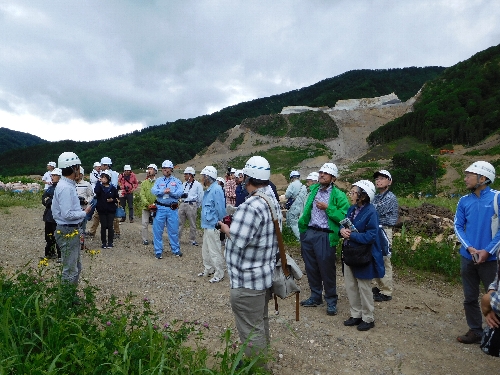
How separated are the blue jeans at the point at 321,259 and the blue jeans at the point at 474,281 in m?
1.41

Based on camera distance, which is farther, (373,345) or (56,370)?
(373,345)

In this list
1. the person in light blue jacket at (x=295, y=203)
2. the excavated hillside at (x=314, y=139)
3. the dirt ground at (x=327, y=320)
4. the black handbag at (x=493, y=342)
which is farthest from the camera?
the excavated hillside at (x=314, y=139)

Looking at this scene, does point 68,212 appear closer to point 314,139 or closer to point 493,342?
point 493,342

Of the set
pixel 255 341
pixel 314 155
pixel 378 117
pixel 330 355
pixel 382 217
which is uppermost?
pixel 378 117

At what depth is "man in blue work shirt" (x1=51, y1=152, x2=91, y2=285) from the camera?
13.5 feet

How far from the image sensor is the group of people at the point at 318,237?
2912 mm

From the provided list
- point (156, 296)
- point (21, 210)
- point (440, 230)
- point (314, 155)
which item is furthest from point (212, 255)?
point (314, 155)

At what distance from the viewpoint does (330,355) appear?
3693mm

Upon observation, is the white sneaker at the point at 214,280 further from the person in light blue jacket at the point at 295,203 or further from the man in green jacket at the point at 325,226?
the man in green jacket at the point at 325,226

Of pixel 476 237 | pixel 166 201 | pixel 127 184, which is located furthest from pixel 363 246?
pixel 127 184

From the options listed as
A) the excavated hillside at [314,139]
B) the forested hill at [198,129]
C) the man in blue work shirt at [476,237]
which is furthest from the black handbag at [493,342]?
the forested hill at [198,129]

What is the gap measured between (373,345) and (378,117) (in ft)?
237

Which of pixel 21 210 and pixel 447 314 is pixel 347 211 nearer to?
pixel 447 314

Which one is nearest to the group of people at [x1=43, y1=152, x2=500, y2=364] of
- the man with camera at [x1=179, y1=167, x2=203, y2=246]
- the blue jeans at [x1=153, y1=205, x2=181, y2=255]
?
the blue jeans at [x1=153, y1=205, x2=181, y2=255]
